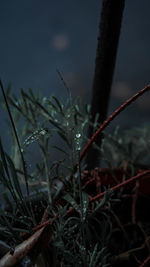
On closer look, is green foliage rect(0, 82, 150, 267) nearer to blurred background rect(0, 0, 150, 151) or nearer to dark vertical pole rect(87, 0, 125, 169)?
dark vertical pole rect(87, 0, 125, 169)

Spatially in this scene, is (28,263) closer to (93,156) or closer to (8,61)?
(93,156)

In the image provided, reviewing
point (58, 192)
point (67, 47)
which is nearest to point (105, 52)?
point (58, 192)

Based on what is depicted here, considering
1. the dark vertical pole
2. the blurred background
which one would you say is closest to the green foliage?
the dark vertical pole

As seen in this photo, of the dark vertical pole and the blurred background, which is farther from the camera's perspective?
the blurred background

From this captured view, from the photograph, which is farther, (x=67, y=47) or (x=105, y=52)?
(x=67, y=47)

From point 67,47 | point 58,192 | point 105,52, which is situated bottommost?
point 58,192

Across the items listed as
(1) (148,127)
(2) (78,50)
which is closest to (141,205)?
(1) (148,127)

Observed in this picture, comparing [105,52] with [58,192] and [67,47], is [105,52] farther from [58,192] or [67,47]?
[67,47]
